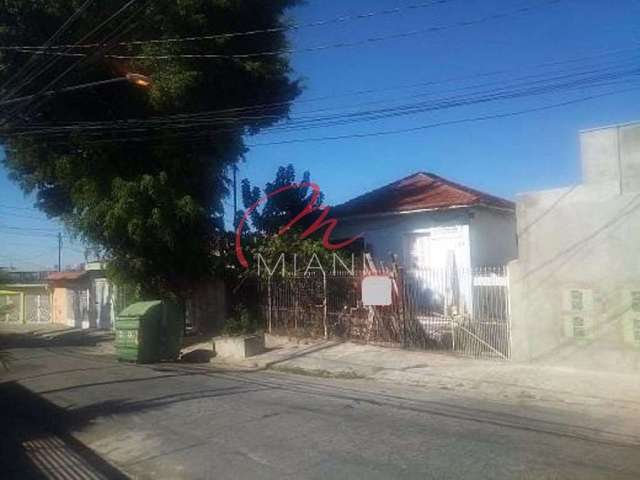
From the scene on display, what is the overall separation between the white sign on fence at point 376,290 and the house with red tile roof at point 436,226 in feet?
5.49

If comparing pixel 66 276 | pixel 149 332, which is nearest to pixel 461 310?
pixel 149 332

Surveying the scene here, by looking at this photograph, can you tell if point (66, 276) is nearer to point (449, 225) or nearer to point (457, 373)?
point (449, 225)

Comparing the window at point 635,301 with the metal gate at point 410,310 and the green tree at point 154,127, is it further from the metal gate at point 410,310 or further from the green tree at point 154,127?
the green tree at point 154,127

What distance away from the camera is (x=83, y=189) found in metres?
18.1

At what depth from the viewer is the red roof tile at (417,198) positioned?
17188 mm

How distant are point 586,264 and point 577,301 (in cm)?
70

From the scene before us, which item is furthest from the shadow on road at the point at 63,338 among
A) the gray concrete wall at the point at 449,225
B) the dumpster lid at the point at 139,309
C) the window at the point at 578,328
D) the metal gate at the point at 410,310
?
the window at the point at 578,328

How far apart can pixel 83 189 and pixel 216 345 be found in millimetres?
6055

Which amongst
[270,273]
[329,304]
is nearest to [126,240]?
[270,273]

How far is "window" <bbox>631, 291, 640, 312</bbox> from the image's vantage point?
1096 centimetres

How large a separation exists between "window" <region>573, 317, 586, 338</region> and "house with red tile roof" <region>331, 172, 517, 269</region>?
4924 millimetres

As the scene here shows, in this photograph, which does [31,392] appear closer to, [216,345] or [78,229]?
[216,345]

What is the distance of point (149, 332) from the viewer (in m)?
15.9

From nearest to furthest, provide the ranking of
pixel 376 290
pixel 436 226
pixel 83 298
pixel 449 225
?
pixel 376 290
pixel 449 225
pixel 436 226
pixel 83 298
